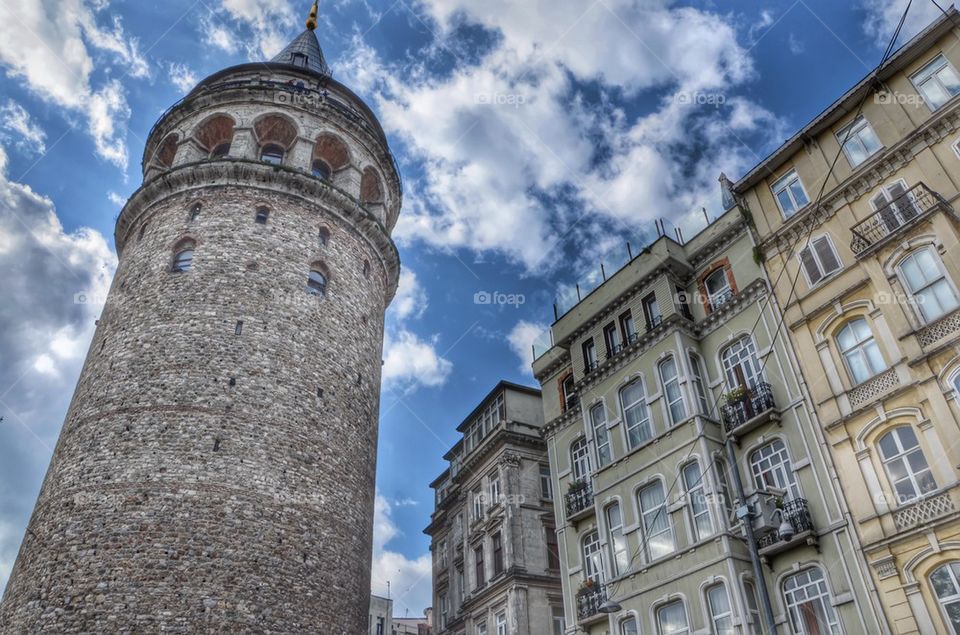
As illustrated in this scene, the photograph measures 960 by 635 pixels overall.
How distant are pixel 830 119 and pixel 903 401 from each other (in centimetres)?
859

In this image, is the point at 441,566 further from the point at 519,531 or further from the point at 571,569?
the point at 571,569

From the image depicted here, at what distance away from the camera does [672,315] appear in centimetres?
2227

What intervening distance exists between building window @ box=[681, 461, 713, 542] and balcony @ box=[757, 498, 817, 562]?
1505 mm

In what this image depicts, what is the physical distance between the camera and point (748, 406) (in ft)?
64.8

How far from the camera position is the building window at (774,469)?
18266 mm

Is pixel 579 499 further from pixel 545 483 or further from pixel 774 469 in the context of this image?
pixel 774 469

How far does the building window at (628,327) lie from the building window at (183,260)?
16.4 metres

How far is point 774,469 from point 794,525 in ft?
6.14

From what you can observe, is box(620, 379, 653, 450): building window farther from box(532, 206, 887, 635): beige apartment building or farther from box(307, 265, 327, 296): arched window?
box(307, 265, 327, 296): arched window

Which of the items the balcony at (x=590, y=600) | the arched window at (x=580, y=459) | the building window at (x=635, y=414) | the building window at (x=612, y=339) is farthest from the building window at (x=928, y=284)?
the balcony at (x=590, y=600)

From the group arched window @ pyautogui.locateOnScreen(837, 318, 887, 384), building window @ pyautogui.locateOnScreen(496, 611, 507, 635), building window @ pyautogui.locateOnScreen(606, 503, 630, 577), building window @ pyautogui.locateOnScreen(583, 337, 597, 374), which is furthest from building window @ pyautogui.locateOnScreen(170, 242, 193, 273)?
arched window @ pyautogui.locateOnScreen(837, 318, 887, 384)

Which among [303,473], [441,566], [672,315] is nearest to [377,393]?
[303,473]

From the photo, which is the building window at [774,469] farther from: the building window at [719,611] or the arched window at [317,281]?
the arched window at [317,281]

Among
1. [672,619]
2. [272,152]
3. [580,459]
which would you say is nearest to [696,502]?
[672,619]
